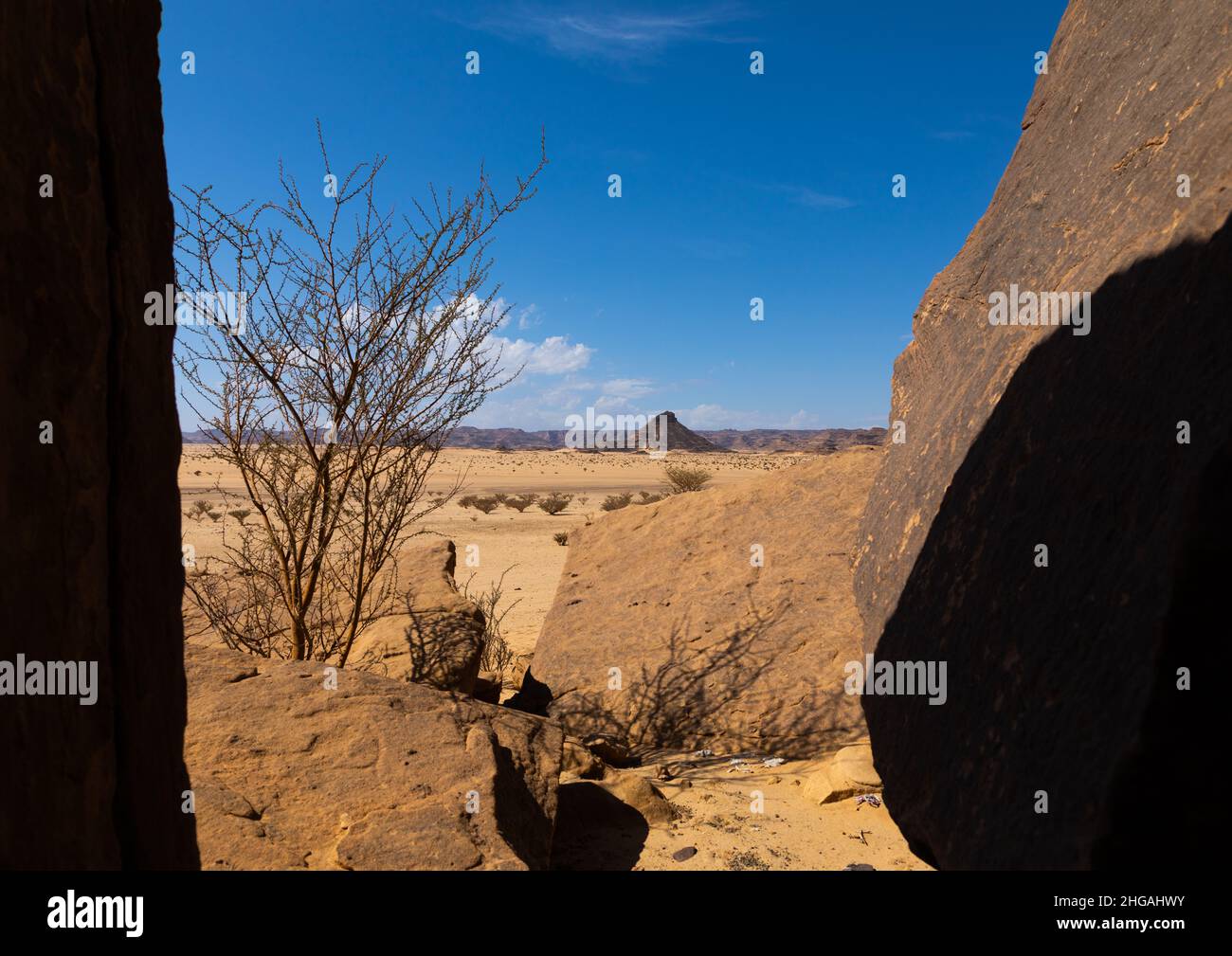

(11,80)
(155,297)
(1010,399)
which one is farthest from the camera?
(1010,399)

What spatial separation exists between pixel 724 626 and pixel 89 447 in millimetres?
4506

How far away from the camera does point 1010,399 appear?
2.71 m

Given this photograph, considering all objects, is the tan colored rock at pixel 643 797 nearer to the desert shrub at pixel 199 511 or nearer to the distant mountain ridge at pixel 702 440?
the desert shrub at pixel 199 511

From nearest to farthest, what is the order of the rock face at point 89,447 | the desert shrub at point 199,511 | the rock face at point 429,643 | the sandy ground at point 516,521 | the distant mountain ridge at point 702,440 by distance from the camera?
the rock face at point 89,447 → the rock face at point 429,643 → the sandy ground at point 516,521 → the desert shrub at point 199,511 → the distant mountain ridge at point 702,440

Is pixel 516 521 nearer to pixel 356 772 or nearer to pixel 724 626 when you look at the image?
pixel 724 626

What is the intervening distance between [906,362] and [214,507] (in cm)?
2444

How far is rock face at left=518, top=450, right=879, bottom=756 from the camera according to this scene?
5.05m

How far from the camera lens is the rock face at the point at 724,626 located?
505 cm

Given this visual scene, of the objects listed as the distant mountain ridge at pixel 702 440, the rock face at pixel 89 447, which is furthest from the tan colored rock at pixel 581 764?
the distant mountain ridge at pixel 702 440

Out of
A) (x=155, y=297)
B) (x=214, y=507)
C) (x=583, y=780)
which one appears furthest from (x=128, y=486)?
(x=214, y=507)

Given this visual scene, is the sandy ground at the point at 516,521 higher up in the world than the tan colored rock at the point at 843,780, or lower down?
higher up

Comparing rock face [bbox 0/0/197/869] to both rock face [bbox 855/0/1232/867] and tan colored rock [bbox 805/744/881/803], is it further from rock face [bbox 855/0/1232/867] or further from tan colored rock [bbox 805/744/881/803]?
tan colored rock [bbox 805/744/881/803]

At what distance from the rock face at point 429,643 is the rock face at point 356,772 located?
1002 mm

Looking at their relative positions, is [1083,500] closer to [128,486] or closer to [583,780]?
[128,486]
